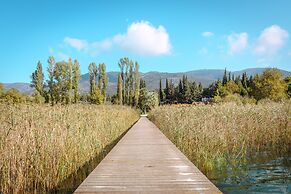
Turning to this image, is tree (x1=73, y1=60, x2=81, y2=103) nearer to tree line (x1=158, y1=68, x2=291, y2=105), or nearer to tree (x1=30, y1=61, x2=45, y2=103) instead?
tree (x1=30, y1=61, x2=45, y2=103)

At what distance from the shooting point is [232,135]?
7.91 meters

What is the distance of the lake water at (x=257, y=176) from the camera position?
4840mm

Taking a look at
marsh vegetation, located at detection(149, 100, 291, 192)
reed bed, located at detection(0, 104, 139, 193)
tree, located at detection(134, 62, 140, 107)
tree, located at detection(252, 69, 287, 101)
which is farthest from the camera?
tree, located at detection(134, 62, 140, 107)

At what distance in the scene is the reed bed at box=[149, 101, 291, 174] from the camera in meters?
6.36

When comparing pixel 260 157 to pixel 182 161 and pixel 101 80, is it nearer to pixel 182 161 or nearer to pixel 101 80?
pixel 182 161

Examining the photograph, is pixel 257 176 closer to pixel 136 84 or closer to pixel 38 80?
pixel 136 84

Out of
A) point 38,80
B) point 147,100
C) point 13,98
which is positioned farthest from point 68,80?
point 13,98

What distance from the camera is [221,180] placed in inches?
207

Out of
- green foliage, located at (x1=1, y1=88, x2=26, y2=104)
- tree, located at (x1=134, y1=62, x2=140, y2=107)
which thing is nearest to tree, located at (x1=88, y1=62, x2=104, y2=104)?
tree, located at (x1=134, y1=62, x2=140, y2=107)

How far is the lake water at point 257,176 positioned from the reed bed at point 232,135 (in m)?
0.28

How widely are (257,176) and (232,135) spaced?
96.9 inches

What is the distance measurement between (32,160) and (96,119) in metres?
3.71

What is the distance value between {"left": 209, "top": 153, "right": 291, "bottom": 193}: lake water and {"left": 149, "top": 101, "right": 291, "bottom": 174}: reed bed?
0.28 meters

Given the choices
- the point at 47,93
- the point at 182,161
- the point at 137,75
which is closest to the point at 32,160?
the point at 182,161
